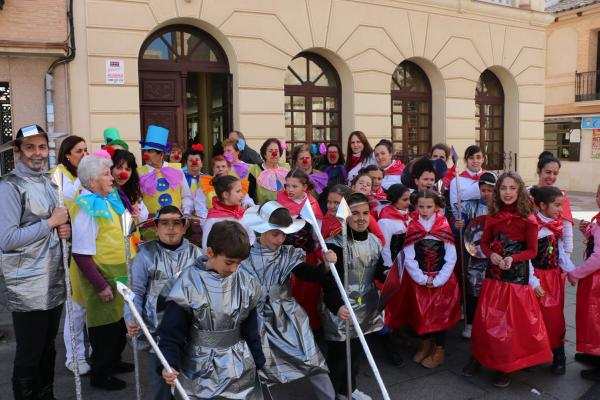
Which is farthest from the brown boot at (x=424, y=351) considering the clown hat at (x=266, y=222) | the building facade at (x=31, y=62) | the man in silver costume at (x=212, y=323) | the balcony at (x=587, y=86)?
the balcony at (x=587, y=86)

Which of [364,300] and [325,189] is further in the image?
[325,189]

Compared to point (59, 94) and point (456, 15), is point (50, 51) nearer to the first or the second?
point (59, 94)

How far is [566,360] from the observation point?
173 inches

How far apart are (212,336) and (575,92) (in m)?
21.6

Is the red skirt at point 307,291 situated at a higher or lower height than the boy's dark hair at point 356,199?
lower

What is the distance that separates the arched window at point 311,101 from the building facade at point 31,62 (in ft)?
13.3

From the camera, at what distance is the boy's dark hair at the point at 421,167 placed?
199 inches

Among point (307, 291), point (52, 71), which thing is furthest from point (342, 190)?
point (52, 71)

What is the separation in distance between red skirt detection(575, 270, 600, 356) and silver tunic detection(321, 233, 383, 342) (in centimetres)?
159

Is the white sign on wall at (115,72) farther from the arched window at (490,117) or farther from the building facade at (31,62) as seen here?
the arched window at (490,117)

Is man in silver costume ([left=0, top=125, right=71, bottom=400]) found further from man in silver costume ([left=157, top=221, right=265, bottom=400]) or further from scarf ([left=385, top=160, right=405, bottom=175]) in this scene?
scarf ([left=385, top=160, right=405, bottom=175])

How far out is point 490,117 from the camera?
13.2 metres

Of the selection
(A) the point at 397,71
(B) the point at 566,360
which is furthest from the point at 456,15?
(B) the point at 566,360

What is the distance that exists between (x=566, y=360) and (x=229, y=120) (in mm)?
6909
